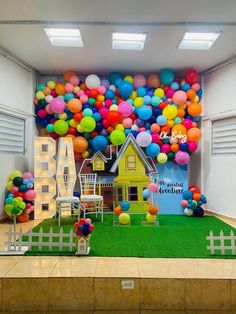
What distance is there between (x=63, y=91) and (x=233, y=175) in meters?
3.64

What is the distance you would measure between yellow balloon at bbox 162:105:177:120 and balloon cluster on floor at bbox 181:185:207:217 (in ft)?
4.91

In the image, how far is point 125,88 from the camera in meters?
5.52

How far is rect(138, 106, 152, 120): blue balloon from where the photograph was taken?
5414mm

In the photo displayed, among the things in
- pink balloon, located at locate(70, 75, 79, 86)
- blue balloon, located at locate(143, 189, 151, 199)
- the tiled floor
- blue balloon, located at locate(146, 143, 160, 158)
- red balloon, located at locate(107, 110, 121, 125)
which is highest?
pink balloon, located at locate(70, 75, 79, 86)

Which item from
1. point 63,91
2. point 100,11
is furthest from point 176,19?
point 63,91

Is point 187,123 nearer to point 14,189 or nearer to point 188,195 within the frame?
point 188,195

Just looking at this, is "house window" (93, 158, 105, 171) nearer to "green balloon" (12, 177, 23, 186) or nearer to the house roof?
the house roof

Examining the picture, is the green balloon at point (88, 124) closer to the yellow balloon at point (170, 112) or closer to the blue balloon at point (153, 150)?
the blue balloon at point (153, 150)

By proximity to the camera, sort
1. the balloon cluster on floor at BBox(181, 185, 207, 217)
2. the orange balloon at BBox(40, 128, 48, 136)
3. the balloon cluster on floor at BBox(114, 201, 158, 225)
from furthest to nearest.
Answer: the orange balloon at BBox(40, 128, 48, 136) → the balloon cluster on floor at BBox(181, 185, 207, 217) → the balloon cluster on floor at BBox(114, 201, 158, 225)

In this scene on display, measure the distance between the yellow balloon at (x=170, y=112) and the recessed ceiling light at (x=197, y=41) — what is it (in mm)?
1128

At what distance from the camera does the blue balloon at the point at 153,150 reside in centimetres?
546

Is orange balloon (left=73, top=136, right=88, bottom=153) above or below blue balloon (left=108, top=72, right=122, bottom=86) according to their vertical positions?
below

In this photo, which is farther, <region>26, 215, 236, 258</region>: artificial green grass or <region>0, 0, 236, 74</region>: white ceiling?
<region>0, 0, 236, 74</region>: white ceiling

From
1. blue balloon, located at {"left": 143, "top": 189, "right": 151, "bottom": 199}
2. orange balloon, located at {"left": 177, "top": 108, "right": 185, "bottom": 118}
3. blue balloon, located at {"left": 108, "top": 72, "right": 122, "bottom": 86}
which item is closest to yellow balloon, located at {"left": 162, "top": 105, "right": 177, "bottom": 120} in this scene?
orange balloon, located at {"left": 177, "top": 108, "right": 185, "bottom": 118}
